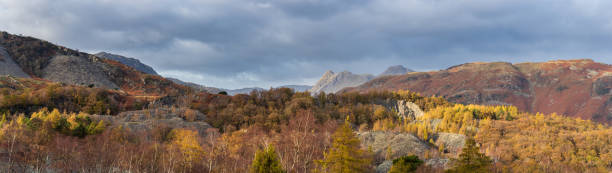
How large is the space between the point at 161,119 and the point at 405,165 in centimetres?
4647

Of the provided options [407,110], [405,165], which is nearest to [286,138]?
[405,165]

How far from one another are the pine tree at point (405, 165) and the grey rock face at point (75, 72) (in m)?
92.9

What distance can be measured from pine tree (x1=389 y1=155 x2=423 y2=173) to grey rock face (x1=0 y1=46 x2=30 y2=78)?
363 feet

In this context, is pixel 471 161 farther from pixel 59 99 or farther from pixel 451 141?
pixel 59 99

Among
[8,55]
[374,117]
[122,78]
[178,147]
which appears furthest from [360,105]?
[8,55]

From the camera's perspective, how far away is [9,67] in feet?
342

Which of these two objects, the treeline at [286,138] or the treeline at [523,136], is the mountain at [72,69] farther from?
the treeline at [523,136]

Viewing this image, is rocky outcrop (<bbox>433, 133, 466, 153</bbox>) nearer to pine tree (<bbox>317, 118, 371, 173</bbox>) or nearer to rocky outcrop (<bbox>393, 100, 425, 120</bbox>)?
rocky outcrop (<bbox>393, 100, 425, 120</bbox>)

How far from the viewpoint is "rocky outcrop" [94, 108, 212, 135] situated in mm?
62344

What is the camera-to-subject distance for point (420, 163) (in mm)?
54094

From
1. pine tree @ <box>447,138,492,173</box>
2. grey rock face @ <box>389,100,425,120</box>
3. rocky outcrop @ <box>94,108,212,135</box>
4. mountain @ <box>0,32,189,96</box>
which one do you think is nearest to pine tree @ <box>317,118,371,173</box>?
pine tree @ <box>447,138,492,173</box>

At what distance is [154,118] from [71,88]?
2158cm

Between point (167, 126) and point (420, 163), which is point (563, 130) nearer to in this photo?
point (420, 163)

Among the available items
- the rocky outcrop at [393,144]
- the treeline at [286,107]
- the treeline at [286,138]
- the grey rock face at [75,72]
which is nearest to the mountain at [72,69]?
the grey rock face at [75,72]
